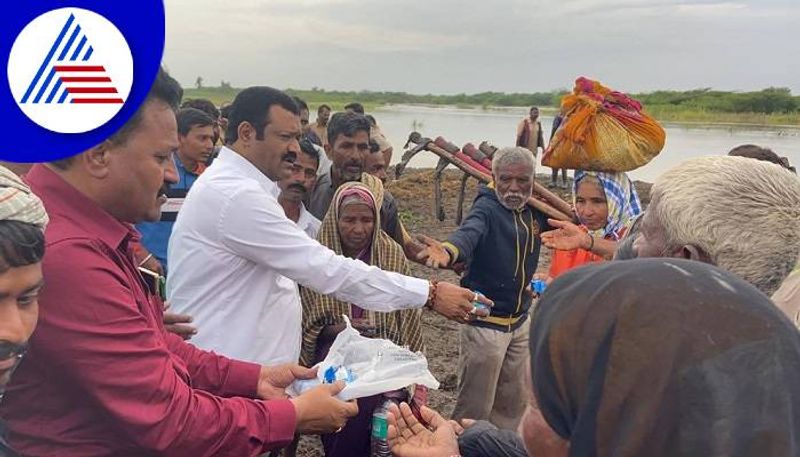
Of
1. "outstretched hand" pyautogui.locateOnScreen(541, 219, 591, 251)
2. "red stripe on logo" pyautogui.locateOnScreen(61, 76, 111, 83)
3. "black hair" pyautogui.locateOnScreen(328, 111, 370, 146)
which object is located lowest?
"outstretched hand" pyautogui.locateOnScreen(541, 219, 591, 251)

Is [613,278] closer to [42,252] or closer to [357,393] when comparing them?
[42,252]

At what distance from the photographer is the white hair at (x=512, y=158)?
3.61m

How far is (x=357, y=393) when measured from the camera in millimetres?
2072

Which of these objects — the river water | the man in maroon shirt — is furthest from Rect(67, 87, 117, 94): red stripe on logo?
the river water

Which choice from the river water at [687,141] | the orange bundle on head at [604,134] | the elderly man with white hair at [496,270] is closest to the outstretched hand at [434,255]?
the elderly man with white hair at [496,270]

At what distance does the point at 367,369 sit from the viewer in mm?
2203

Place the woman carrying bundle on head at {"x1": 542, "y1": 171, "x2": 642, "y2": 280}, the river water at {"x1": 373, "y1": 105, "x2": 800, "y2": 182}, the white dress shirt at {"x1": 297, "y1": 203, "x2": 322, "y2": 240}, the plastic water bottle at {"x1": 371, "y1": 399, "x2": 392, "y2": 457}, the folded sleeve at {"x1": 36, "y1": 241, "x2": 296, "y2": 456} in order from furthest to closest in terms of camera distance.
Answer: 1. the river water at {"x1": 373, "y1": 105, "x2": 800, "y2": 182}
2. the white dress shirt at {"x1": 297, "y1": 203, "x2": 322, "y2": 240}
3. the woman carrying bundle on head at {"x1": 542, "y1": 171, "x2": 642, "y2": 280}
4. the plastic water bottle at {"x1": 371, "y1": 399, "x2": 392, "y2": 457}
5. the folded sleeve at {"x1": 36, "y1": 241, "x2": 296, "y2": 456}

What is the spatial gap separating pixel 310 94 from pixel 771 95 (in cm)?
4001

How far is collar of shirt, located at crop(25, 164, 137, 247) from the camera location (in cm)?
144

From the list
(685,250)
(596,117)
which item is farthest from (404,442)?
(596,117)

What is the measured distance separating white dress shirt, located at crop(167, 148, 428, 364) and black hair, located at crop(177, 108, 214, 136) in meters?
A: 1.99

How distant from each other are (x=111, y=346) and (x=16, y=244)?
0.30 m

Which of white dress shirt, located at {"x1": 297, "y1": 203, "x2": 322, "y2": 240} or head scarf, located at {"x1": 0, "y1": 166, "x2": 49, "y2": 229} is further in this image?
white dress shirt, located at {"x1": 297, "y1": 203, "x2": 322, "y2": 240}

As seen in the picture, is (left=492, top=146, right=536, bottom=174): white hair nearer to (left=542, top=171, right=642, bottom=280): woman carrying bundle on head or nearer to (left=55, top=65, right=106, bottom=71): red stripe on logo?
(left=542, top=171, right=642, bottom=280): woman carrying bundle on head
